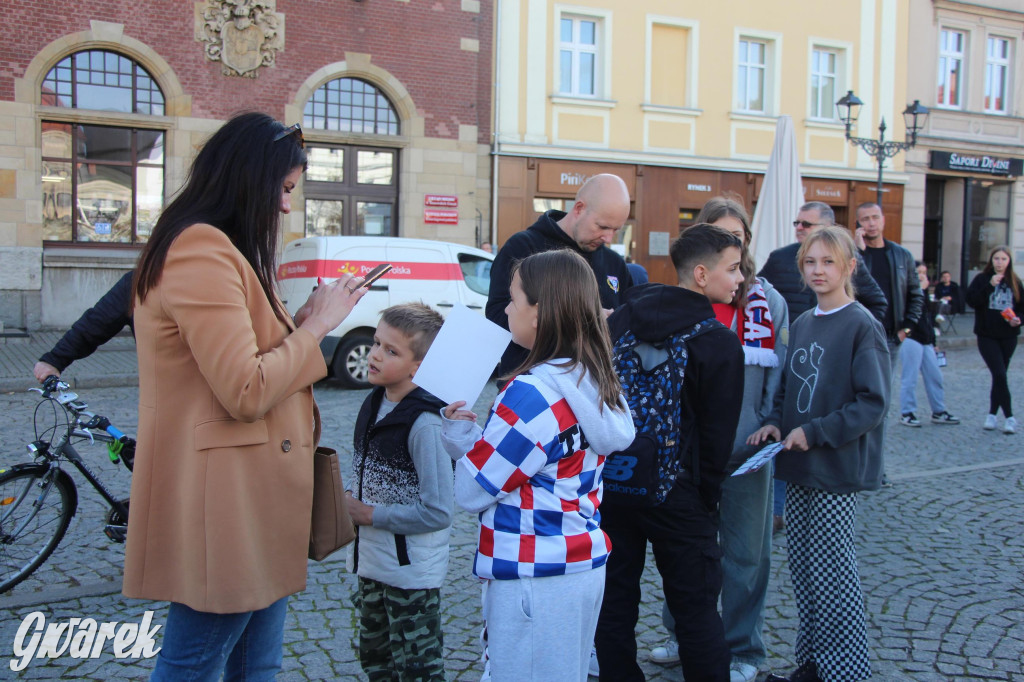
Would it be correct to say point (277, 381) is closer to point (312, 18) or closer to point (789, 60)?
point (312, 18)

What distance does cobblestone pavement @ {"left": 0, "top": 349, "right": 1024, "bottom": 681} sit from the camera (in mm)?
3500

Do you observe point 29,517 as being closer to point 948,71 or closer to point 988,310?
point 988,310

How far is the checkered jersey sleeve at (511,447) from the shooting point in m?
2.17

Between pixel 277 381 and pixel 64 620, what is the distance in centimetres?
258

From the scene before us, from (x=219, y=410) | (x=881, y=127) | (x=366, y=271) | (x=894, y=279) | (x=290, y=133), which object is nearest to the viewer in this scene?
(x=219, y=410)

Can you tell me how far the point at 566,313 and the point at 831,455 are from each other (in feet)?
5.26

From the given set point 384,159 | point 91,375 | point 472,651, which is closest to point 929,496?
point 472,651

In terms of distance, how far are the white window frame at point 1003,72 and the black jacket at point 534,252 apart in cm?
Result: 2361

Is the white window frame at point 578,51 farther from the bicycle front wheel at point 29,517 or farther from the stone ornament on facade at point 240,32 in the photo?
the bicycle front wheel at point 29,517

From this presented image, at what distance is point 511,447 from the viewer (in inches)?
85.6

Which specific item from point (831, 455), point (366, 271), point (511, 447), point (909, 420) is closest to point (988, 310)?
point (909, 420)

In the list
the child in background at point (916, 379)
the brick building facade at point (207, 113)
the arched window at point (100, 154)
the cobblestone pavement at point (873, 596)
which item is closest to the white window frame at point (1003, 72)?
the brick building facade at point (207, 113)

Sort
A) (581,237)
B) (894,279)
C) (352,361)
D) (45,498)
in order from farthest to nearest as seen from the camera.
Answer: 1. (352,361)
2. (894,279)
3. (45,498)
4. (581,237)

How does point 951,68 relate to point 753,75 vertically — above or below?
above
